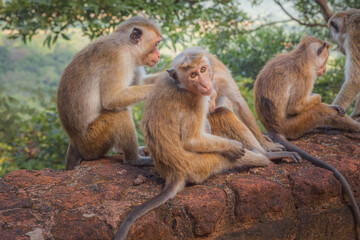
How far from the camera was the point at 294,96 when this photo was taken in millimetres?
3699

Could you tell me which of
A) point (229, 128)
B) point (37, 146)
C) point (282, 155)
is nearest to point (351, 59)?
point (282, 155)

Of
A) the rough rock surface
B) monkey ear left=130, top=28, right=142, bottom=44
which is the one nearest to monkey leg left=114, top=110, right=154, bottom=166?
the rough rock surface

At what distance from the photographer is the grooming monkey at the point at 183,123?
261 cm

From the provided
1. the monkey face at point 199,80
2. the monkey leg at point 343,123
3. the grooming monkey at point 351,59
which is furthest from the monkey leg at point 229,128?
the grooming monkey at point 351,59

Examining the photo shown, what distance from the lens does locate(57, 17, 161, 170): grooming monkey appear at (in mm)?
3340

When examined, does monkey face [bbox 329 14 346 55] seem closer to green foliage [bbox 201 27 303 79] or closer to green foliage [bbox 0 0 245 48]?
green foliage [bbox 0 0 245 48]

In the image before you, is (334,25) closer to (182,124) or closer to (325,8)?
(325,8)

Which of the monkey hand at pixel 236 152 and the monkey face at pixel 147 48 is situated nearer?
the monkey hand at pixel 236 152

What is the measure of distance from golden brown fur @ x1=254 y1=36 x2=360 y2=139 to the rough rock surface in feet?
1.58

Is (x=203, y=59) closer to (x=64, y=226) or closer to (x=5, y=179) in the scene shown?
(x=64, y=226)

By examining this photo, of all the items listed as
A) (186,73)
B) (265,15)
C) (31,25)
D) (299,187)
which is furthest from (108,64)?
(265,15)

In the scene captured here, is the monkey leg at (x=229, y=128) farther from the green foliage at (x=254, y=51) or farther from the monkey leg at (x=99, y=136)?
the green foliage at (x=254, y=51)

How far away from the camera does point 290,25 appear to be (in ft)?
28.9

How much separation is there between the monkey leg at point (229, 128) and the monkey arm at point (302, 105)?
777 mm
